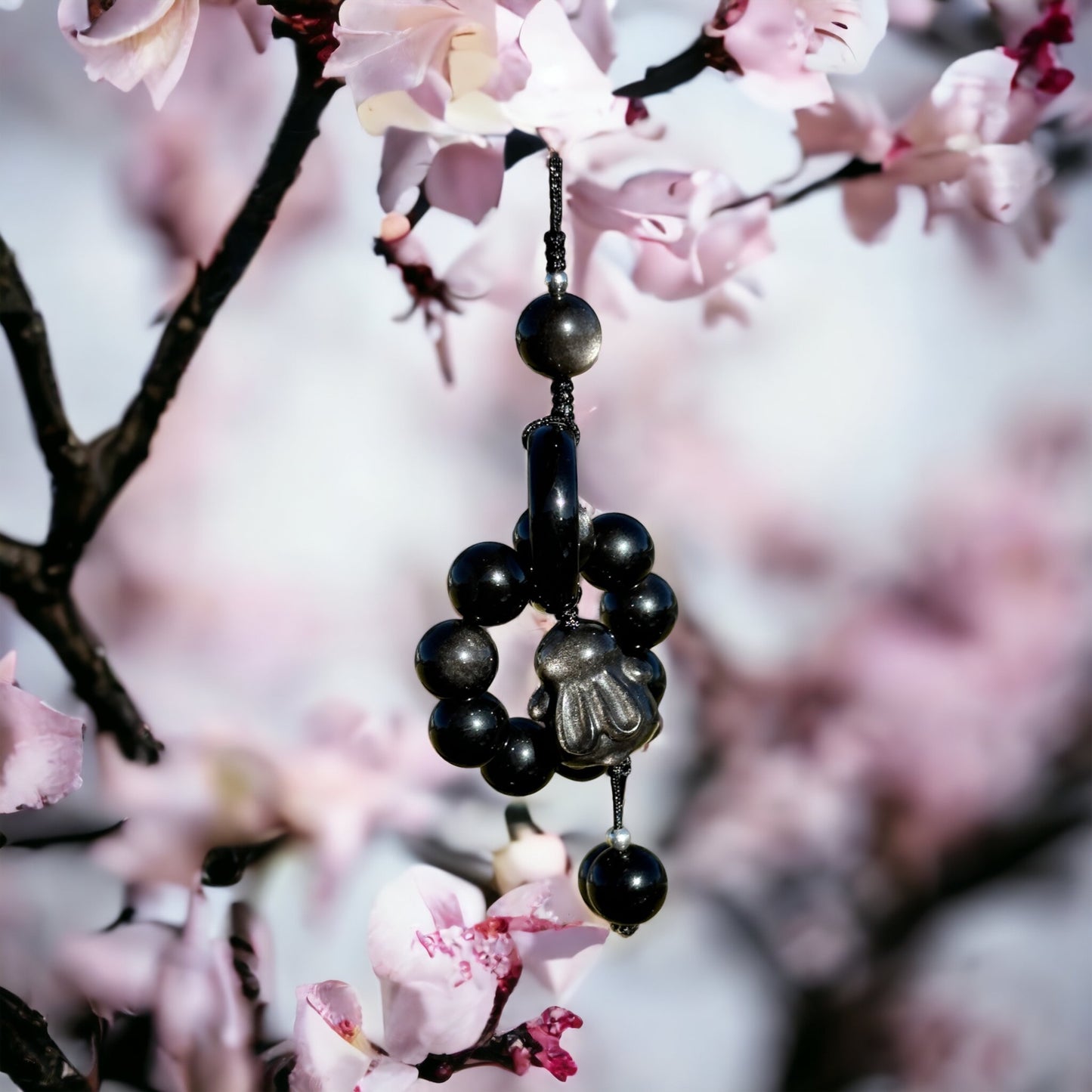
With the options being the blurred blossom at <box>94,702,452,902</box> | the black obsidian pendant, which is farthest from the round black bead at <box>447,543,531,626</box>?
the blurred blossom at <box>94,702,452,902</box>

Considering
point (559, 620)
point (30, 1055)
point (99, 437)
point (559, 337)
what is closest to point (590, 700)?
point (559, 620)

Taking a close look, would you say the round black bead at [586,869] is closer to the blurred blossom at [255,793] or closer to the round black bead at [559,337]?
the blurred blossom at [255,793]

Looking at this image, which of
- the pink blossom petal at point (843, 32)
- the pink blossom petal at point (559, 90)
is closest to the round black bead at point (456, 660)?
the pink blossom petal at point (559, 90)

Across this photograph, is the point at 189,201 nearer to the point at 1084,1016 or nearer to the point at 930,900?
the point at 930,900

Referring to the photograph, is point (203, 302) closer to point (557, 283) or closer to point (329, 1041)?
point (557, 283)

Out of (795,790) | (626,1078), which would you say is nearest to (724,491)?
(795,790)

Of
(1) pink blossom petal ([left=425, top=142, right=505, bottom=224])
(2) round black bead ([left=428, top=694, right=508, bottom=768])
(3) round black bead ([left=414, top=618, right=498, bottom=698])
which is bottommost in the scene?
(2) round black bead ([left=428, top=694, right=508, bottom=768])

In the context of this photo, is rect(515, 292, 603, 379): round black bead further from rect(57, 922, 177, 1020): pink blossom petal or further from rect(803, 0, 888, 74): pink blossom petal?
rect(57, 922, 177, 1020): pink blossom petal
